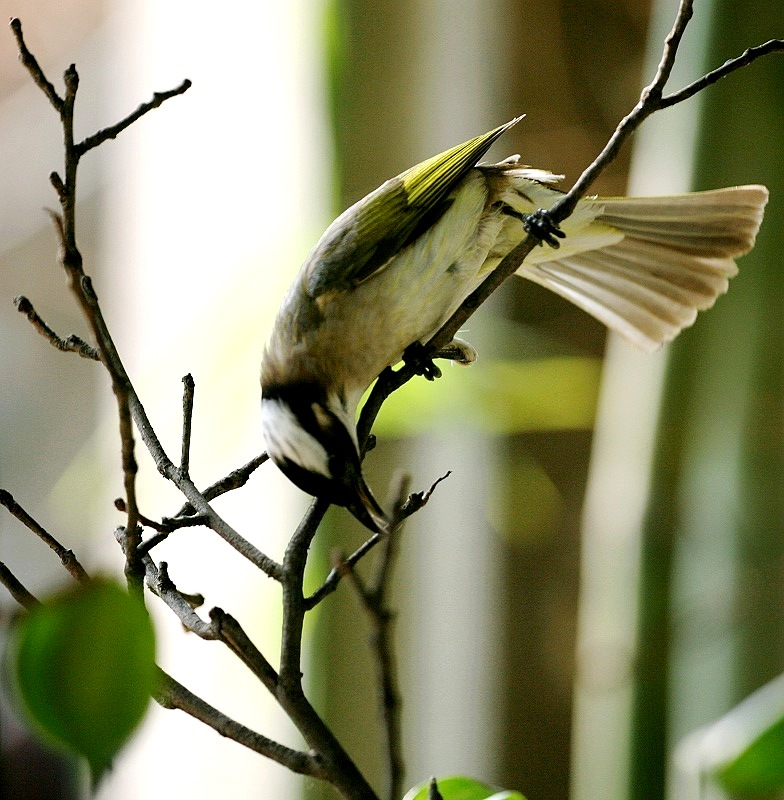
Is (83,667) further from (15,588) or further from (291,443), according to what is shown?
(291,443)

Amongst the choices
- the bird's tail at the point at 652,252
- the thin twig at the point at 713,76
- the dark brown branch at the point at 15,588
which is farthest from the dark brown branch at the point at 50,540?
the bird's tail at the point at 652,252

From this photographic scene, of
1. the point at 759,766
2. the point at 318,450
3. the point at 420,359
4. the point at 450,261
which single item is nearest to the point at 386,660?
the point at 759,766

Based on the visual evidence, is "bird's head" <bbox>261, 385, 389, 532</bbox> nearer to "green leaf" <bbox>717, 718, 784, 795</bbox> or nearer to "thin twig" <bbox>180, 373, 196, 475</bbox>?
"thin twig" <bbox>180, 373, 196, 475</bbox>

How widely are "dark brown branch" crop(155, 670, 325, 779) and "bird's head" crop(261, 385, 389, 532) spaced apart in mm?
144

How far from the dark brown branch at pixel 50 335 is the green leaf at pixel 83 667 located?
0.34 m

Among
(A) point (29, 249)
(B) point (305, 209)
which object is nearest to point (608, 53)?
(B) point (305, 209)

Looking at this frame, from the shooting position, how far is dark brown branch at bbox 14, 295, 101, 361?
0.56 meters

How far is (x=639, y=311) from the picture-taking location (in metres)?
1.04

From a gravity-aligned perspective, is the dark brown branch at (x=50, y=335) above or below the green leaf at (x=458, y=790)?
above

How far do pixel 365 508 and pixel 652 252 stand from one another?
22.4 inches

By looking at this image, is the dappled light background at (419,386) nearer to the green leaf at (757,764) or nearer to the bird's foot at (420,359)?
the bird's foot at (420,359)

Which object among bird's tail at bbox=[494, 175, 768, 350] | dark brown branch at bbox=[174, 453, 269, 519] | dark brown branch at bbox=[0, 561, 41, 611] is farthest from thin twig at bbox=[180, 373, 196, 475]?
bird's tail at bbox=[494, 175, 768, 350]

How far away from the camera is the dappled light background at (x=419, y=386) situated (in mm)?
1118

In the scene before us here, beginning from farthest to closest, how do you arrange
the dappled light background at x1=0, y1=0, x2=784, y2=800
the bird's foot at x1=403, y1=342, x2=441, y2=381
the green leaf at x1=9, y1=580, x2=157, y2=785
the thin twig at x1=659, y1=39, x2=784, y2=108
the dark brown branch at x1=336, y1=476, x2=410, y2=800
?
the dappled light background at x1=0, y1=0, x2=784, y2=800, the bird's foot at x1=403, y1=342, x2=441, y2=381, the thin twig at x1=659, y1=39, x2=784, y2=108, the dark brown branch at x1=336, y1=476, x2=410, y2=800, the green leaf at x1=9, y1=580, x2=157, y2=785
